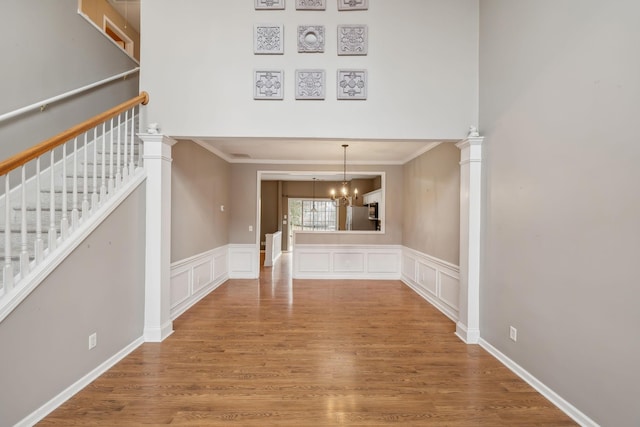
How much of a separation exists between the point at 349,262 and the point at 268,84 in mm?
4120

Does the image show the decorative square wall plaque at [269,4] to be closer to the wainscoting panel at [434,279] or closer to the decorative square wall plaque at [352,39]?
the decorative square wall plaque at [352,39]

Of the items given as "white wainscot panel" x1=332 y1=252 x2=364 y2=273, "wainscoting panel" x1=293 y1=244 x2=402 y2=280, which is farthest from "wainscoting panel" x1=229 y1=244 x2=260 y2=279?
"white wainscot panel" x1=332 y1=252 x2=364 y2=273

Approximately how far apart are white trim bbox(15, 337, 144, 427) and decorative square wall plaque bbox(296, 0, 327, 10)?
394cm

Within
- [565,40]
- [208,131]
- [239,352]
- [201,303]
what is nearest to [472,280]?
[565,40]

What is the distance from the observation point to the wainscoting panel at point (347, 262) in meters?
6.22

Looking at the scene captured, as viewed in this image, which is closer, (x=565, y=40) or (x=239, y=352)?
(x=565, y=40)

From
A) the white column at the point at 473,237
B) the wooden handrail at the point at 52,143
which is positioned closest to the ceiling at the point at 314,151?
the white column at the point at 473,237

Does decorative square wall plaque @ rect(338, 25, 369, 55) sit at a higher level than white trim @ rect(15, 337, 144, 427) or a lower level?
Result: higher

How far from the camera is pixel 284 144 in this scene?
196 inches

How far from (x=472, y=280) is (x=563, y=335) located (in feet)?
3.55

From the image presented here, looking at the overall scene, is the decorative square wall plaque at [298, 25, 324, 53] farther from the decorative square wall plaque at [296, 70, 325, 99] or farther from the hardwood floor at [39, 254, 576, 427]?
the hardwood floor at [39, 254, 576, 427]

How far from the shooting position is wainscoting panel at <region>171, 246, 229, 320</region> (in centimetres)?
389

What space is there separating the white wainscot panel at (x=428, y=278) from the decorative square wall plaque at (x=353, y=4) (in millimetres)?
3610

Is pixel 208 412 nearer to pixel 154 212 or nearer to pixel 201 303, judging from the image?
pixel 154 212
